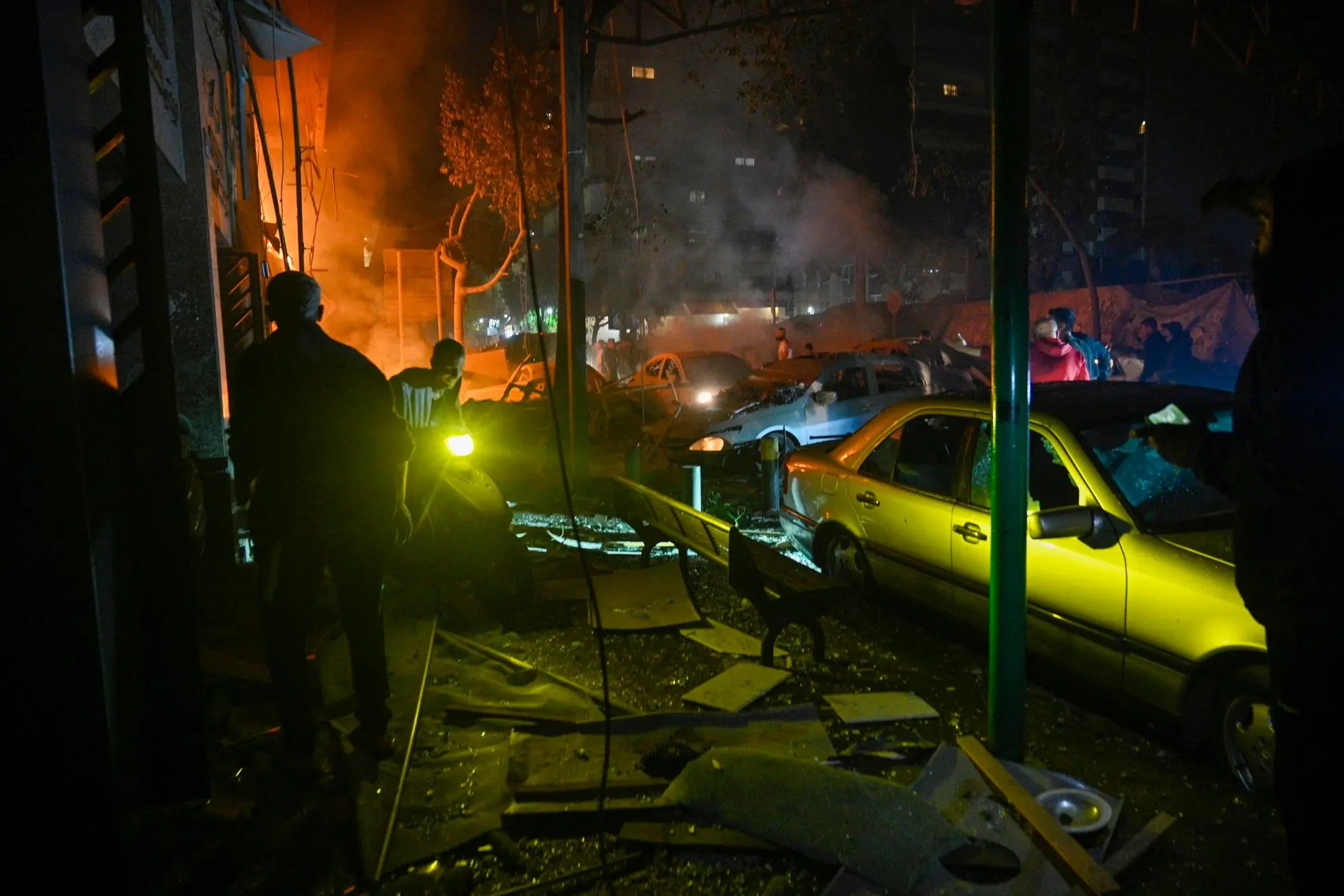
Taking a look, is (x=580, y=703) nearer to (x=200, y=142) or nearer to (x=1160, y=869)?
(x=1160, y=869)

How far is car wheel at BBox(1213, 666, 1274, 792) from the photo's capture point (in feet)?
10.00

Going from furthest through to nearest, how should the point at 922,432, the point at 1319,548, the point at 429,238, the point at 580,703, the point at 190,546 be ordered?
the point at 429,238 → the point at 922,432 → the point at 580,703 → the point at 190,546 → the point at 1319,548

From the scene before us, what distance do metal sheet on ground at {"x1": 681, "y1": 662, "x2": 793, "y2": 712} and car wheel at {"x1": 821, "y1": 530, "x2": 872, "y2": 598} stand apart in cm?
108

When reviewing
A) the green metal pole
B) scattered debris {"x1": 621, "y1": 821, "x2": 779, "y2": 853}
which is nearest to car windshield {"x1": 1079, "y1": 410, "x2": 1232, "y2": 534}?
the green metal pole

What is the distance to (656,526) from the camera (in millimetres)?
6559

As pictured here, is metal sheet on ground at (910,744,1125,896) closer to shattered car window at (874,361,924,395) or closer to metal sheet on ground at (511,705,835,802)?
metal sheet on ground at (511,705,835,802)

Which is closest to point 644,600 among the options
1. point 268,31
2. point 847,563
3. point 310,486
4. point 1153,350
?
point 847,563

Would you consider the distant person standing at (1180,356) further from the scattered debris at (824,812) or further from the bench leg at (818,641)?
the scattered debris at (824,812)

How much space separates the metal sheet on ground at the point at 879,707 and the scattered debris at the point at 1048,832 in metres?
0.60

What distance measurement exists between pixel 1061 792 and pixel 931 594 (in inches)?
68.8

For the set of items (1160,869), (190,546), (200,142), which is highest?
(200,142)

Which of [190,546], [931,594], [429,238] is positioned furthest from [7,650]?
[429,238]

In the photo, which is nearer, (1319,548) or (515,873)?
(1319,548)

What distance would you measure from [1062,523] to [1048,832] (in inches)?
47.6
